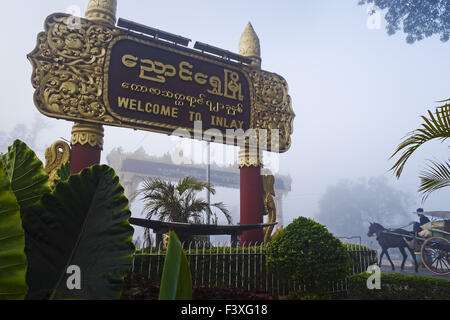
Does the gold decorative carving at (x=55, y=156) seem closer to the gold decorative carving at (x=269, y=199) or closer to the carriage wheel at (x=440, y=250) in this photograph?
the gold decorative carving at (x=269, y=199)

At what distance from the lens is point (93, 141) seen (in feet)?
24.2

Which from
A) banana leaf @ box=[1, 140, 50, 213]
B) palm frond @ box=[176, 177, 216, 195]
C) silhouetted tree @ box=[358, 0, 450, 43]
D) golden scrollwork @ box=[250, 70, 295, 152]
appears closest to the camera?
banana leaf @ box=[1, 140, 50, 213]

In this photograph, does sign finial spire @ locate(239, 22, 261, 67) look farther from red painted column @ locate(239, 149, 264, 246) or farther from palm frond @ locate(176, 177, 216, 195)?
palm frond @ locate(176, 177, 216, 195)

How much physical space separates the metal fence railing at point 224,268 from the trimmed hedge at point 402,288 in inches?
54.6

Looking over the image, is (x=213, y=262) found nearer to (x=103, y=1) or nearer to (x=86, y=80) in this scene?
(x=86, y=80)

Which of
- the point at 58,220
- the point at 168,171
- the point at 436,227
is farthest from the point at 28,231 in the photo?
the point at 168,171

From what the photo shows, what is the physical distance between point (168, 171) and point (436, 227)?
3405cm

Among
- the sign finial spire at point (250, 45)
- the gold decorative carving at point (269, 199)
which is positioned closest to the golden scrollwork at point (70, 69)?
the sign finial spire at point (250, 45)

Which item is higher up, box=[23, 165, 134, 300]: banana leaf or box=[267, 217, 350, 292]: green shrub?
box=[23, 165, 134, 300]: banana leaf

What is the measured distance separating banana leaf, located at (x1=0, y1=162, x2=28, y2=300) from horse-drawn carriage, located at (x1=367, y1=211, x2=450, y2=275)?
13.0 m

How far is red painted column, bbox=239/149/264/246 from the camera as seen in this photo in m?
9.44

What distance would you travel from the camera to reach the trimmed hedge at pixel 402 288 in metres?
7.00

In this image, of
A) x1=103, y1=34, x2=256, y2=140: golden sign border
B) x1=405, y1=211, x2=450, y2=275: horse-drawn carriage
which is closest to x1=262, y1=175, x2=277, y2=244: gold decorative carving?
x1=103, y1=34, x2=256, y2=140: golden sign border
